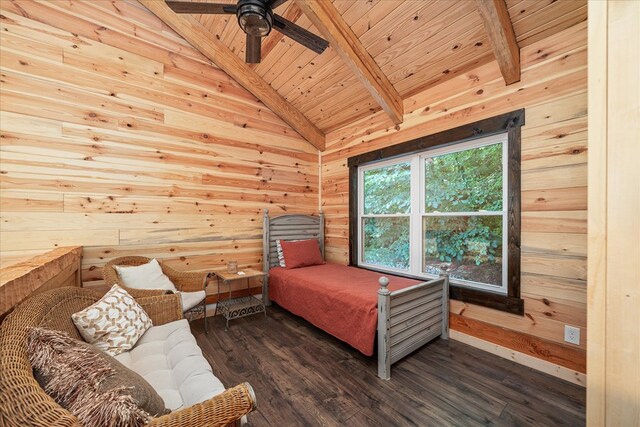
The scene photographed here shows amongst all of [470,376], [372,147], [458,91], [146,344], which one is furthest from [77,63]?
[470,376]

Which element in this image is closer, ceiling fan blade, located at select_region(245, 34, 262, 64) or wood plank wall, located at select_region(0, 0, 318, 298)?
ceiling fan blade, located at select_region(245, 34, 262, 64)

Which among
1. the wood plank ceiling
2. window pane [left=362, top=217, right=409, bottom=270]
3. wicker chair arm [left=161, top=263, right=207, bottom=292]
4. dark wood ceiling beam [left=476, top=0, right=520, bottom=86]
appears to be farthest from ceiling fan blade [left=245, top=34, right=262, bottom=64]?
window pane [left=362, top=217, right=409, bottom=270]

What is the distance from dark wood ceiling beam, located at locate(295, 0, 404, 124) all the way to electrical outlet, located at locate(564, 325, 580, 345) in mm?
2401

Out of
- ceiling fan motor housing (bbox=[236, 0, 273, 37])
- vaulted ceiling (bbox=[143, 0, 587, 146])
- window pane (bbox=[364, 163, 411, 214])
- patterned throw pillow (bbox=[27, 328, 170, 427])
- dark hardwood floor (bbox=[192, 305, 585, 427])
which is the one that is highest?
vaulted ceiling (bbox=[143, 0, 587, 146])

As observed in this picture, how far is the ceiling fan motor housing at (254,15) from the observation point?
1592mm

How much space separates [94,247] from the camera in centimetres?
258

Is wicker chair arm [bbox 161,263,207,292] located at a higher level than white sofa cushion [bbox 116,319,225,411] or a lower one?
higher

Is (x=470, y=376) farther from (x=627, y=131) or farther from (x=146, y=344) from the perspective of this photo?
(x=146, y=344)

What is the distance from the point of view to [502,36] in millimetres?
1938

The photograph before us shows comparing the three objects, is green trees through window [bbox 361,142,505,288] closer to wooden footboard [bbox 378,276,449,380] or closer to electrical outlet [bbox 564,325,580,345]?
wooden footboard [bbox 378,276,449,380]

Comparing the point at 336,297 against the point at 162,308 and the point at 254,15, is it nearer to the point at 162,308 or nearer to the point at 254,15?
the point at 162,308

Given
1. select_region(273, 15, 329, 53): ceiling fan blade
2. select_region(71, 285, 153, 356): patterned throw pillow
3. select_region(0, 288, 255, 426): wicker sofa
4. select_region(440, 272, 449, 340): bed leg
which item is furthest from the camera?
select_region(440, 272, 449, 340): bed leg

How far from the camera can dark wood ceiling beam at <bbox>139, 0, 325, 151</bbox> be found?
2840 millimetres

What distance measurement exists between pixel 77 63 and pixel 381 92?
303 centimetres
